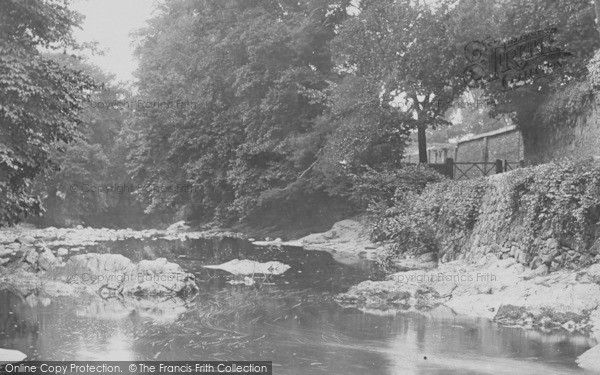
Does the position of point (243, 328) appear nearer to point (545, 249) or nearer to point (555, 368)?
point (555, 368)

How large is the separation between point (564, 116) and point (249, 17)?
54.8 ft

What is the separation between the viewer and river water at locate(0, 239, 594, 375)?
8266 millimetres

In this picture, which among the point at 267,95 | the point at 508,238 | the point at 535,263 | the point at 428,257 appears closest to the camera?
the point at 535,263

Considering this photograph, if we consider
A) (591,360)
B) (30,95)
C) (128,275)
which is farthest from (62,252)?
(591,360)

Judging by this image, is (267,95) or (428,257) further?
(267,95)

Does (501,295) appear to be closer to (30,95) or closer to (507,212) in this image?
(507,212)

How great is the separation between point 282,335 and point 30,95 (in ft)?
27.3

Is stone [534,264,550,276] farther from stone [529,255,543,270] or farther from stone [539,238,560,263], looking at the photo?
stone [529,255,543,270]

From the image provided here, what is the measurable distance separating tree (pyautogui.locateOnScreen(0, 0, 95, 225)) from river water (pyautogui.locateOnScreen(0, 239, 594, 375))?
288cm

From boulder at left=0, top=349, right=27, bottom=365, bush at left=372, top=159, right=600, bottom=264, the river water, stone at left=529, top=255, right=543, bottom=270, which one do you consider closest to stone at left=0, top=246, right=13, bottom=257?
the river water

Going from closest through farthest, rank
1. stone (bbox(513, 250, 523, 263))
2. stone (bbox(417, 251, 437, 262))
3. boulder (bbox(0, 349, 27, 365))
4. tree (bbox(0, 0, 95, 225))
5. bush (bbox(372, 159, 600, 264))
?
boulder (bbox(0, 349, 27, 365))
bush (bbox(372, 159, 600, 264))
tree (bbox(0, 0, 95, 225))
stone (bbox(513, 250, 523, 263))
stone (bbox(417, 251, 437, 262))

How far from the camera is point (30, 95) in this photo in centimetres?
1399

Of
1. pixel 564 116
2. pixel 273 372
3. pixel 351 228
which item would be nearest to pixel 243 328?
pixel 273 372

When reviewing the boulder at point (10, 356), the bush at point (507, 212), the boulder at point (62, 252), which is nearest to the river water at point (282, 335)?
the boulder at point (10, 356)
